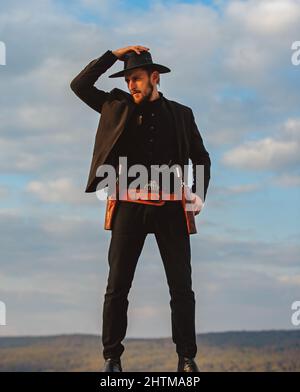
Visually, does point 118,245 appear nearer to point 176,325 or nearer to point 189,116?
point 176,325

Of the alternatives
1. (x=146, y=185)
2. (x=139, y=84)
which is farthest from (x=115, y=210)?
(x=139, y=84)

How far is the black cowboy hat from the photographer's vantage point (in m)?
10.3

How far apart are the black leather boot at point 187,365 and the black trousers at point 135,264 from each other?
61mm

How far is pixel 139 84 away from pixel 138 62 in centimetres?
29

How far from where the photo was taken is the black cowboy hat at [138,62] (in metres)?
10.3

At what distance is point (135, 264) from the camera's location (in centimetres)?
1024

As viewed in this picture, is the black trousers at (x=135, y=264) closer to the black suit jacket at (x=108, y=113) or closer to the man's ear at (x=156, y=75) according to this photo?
the black suit jacket at (x=108, y=113)

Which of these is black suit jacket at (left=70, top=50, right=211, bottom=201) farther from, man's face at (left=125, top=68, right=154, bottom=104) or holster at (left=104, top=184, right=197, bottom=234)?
holster at (left=104, top=184, right=197, bottom=234)

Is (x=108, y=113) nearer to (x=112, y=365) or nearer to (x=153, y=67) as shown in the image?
→ (x=153, y=67)

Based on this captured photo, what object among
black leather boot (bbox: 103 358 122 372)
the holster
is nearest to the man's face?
the holster

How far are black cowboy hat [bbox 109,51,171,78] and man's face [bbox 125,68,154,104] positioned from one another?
0.29 feet
